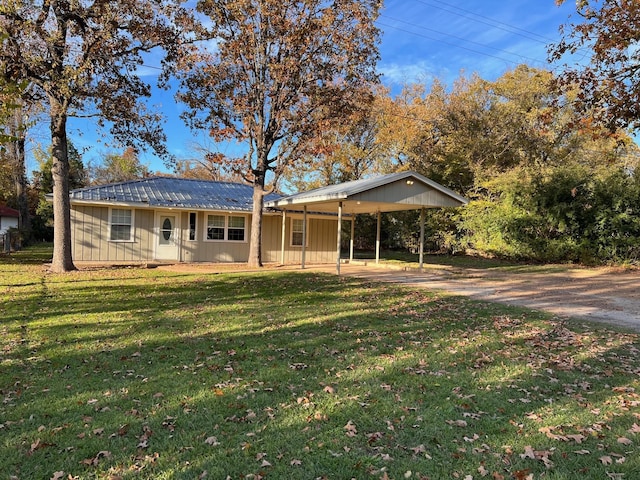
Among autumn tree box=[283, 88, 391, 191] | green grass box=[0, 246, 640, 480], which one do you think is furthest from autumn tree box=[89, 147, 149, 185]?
green grass box=[0, 246, 640, 480]

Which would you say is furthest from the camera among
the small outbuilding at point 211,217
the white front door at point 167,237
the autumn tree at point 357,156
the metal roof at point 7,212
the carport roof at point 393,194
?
the metal roof at point 7,212

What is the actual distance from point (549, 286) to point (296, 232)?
10.4 metres

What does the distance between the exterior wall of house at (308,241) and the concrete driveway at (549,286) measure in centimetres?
212

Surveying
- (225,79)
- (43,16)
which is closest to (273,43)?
(225,79)

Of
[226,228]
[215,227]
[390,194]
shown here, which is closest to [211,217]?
[215,227]

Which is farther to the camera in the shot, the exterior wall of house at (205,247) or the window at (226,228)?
the window at (226,228)

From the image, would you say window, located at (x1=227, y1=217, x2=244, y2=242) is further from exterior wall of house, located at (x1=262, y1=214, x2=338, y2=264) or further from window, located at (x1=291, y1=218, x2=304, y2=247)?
window, located at (x1=291, y1=218, x2=304, y2=247)

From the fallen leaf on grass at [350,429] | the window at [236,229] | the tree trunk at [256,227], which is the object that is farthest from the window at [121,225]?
the fallen leaf on grass at [350,429]

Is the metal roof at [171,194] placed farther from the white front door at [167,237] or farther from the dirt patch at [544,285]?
the dirt patch at [544,285]

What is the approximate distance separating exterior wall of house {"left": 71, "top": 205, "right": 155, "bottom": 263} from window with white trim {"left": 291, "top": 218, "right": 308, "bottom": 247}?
5777 millimetres

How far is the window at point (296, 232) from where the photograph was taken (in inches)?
754

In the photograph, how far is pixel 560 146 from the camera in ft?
86.4

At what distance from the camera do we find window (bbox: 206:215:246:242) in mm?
17719

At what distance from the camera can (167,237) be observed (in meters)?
17.1
